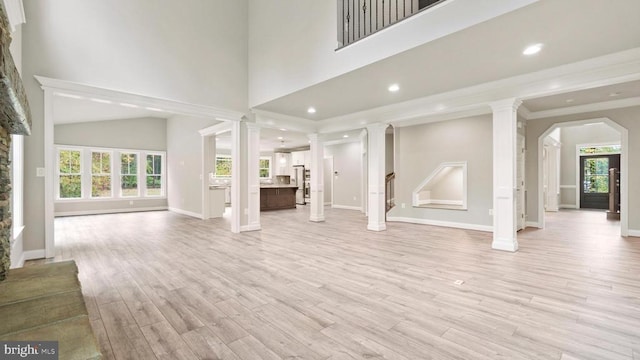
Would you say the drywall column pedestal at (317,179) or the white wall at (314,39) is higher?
the white wall at (314,39)

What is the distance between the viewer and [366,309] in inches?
91.4

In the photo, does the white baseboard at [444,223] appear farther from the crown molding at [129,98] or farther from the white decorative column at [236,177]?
the crown molding at [129,98]

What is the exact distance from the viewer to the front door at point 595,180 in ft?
31.6

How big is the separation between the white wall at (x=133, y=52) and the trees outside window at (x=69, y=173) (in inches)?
233

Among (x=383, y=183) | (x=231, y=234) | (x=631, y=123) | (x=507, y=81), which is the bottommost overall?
(x=231, y=234)

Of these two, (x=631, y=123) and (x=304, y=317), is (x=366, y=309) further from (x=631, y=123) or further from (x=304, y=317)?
(x=631, y=123)

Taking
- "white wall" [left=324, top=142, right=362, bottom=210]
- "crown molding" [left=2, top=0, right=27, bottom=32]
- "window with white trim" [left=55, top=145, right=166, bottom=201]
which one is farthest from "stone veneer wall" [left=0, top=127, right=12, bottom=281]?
"white wall" [left=324, top=142, right=362, bottom=210]

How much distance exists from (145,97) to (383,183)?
15.4ft

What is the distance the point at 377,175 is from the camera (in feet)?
19.8

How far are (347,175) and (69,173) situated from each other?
28.5 feet

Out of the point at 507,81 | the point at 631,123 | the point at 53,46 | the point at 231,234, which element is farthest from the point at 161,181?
the point at 631,123

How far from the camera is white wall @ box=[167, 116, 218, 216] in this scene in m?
8.03

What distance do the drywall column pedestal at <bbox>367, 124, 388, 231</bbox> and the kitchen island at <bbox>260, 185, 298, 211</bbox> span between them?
4.52 metres

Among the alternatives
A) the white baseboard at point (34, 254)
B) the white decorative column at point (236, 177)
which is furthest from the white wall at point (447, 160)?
the white baseboard at point (34, 254)
